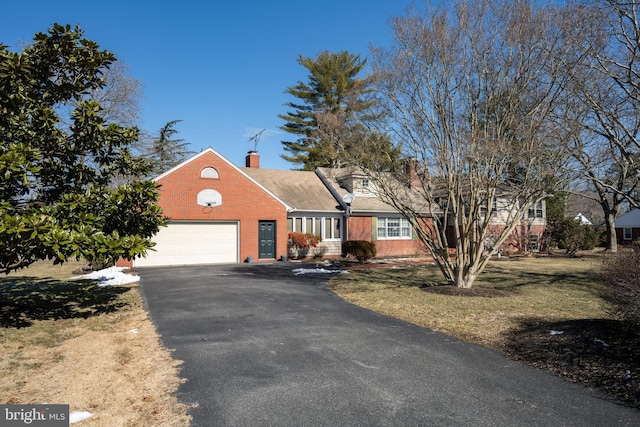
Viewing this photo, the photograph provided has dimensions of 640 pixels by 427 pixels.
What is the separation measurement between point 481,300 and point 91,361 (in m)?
8.95

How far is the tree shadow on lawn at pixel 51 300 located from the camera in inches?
353

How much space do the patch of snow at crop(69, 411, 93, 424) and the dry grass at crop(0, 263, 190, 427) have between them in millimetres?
64

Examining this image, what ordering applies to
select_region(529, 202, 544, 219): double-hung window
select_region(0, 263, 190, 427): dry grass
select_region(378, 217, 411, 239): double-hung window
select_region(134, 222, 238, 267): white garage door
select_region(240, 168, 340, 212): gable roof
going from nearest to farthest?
select_region(0, 263, 190, 427): dry grass < select_region(134, 222, 238, 267): white garage door < select_region(240, 168, 340, 212): gable roof < select_region(378, 217, 411, 239): double-hung window < select_region(529, 202, 544, 219): double-hung window

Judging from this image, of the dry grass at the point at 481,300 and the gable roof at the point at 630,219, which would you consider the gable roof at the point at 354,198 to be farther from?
the gable roof at the point at 630,219

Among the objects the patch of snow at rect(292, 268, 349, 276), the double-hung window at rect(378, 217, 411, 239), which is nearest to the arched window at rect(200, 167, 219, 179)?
the patch of snow at rect(292, 268, 349, 276)

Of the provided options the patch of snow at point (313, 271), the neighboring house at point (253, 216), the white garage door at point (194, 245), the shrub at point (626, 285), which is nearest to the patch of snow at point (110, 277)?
the neighboring house at point (253, 216)

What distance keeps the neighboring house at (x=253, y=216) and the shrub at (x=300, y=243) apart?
59 cm

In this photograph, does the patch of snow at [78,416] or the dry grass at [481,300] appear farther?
the dry grass at [481,300]

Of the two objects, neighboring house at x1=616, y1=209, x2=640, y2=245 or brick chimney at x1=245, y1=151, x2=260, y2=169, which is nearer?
brick chimney at x1=245, y1=151, x2=260, y2=169

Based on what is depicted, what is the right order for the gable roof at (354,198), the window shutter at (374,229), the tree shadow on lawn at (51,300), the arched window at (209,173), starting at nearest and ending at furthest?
the tree shadow on lawn at (51,300) < the arched window at (209,173) < the gable roof at (354,198) < the window shutter at (374,229)

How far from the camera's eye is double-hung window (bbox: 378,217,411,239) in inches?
1029

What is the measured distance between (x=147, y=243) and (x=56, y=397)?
348cm

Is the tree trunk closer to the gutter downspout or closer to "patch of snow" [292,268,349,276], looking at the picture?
the gutter downspout

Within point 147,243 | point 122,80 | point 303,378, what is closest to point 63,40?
point 147,243
